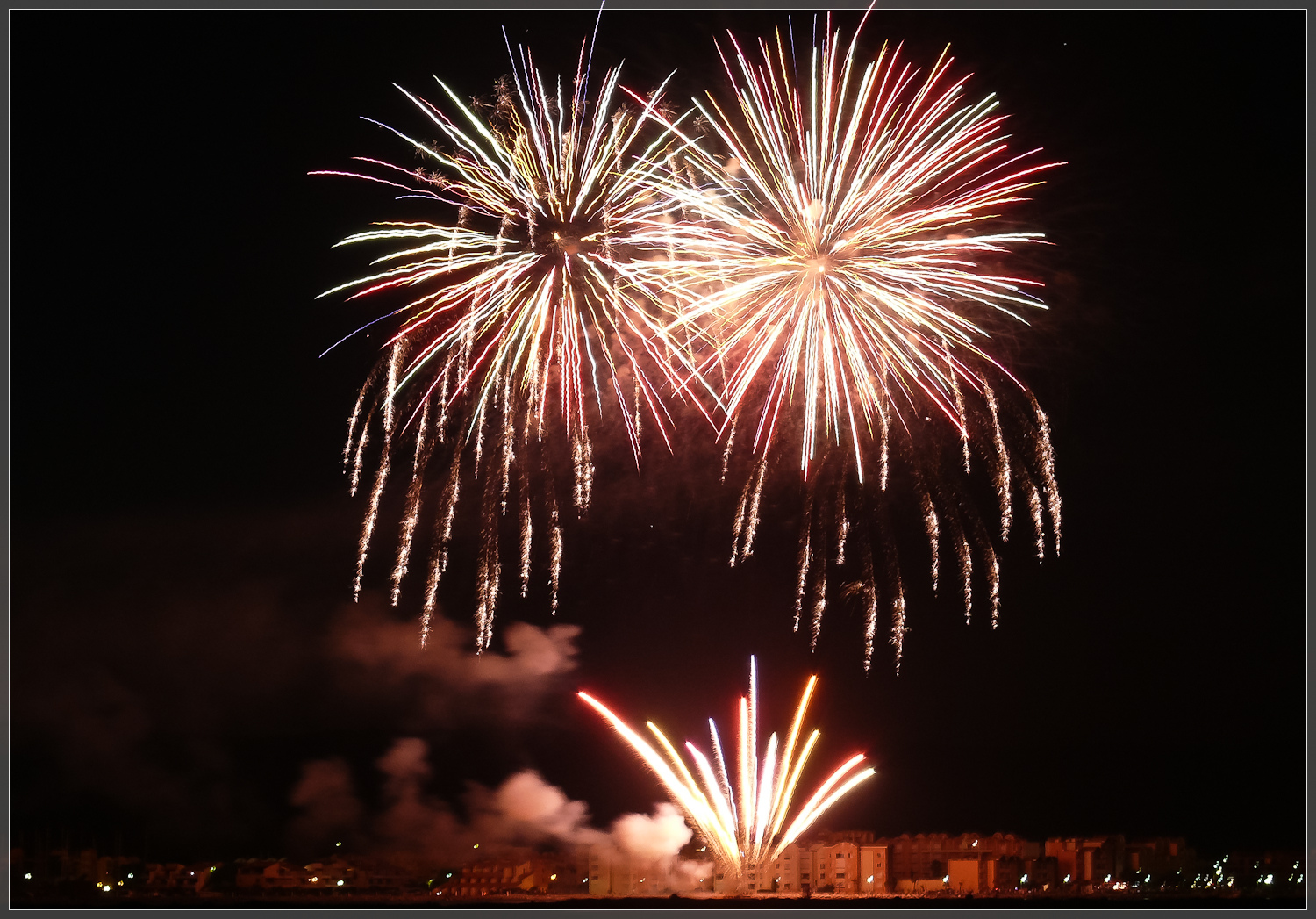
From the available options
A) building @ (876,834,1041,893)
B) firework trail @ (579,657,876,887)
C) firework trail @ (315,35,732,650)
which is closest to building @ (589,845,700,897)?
firework trail @ (579,657,876,887)

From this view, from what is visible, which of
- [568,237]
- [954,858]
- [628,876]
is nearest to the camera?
[568,237]

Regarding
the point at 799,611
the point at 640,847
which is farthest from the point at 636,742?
the point at 799,611

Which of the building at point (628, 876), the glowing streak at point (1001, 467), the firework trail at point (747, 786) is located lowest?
the building at point (628, 876)

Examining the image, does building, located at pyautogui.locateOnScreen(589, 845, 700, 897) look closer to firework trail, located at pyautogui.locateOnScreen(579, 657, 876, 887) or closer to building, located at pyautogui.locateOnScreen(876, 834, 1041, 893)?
firework trail, located at pyautogui.locateOnScreen(579, 657, 876, 887)

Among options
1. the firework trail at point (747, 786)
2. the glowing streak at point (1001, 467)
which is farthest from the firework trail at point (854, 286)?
the firework trail at point (747, 786)

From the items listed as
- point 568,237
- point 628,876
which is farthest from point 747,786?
point 568,237

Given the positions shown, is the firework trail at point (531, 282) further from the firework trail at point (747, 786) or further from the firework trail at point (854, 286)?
the firework trail at point (747, 786)

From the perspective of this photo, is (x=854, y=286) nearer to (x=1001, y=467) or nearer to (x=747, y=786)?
(x=1001, y=467)

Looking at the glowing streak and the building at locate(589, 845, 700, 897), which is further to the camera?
the building at locate(589, 845, 700, 897)

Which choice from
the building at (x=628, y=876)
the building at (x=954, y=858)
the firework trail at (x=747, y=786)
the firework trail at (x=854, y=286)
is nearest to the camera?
the firework trail at (x=854, y=286)
